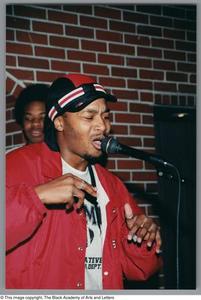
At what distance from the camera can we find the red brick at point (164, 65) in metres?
3.22

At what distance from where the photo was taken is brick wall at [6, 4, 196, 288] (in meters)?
2.76

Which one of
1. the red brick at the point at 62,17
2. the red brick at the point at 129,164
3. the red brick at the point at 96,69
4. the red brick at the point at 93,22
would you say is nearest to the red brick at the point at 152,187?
the red brick at the point at 129,164

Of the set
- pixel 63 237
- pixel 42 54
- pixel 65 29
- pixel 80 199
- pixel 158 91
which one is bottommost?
pixel 63 237

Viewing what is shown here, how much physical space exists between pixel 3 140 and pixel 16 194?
1.58 ft

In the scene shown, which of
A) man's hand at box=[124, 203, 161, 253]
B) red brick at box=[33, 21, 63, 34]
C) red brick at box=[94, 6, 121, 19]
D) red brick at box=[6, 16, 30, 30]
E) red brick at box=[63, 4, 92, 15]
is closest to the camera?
man's hand at box=[124, 203, 161, 253]

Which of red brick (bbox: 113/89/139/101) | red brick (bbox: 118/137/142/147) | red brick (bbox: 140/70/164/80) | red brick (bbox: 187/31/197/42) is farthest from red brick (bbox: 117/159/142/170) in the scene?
red brick (bbox: 187/31/197/42)

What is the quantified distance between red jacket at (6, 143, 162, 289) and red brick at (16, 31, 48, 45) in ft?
3.13

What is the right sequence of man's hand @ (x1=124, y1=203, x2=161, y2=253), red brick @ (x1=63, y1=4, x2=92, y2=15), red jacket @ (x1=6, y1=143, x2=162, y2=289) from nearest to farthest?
red jacket @ (x1=6, y1=143, x2=162, y2=289) → man's hand @ (x1=124, y1=203, x2=161, y2=253) → red brick @ (x1=63, y1=4, x2=92, y2=15)

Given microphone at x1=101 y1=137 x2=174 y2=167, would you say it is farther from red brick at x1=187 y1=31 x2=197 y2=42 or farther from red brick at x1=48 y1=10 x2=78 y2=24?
red brick at x1=187 y1=31 x2=197 y2=42

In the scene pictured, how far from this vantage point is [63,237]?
2.08 m

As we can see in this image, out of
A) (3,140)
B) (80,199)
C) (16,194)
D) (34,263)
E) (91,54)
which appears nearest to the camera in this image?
(80,199)

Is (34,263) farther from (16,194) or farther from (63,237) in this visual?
(16,194)

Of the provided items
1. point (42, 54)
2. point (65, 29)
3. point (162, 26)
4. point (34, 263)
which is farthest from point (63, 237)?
point (162, 26)

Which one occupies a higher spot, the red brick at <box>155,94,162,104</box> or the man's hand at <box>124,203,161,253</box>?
the red brick at <box>155,94,162,104</box>
